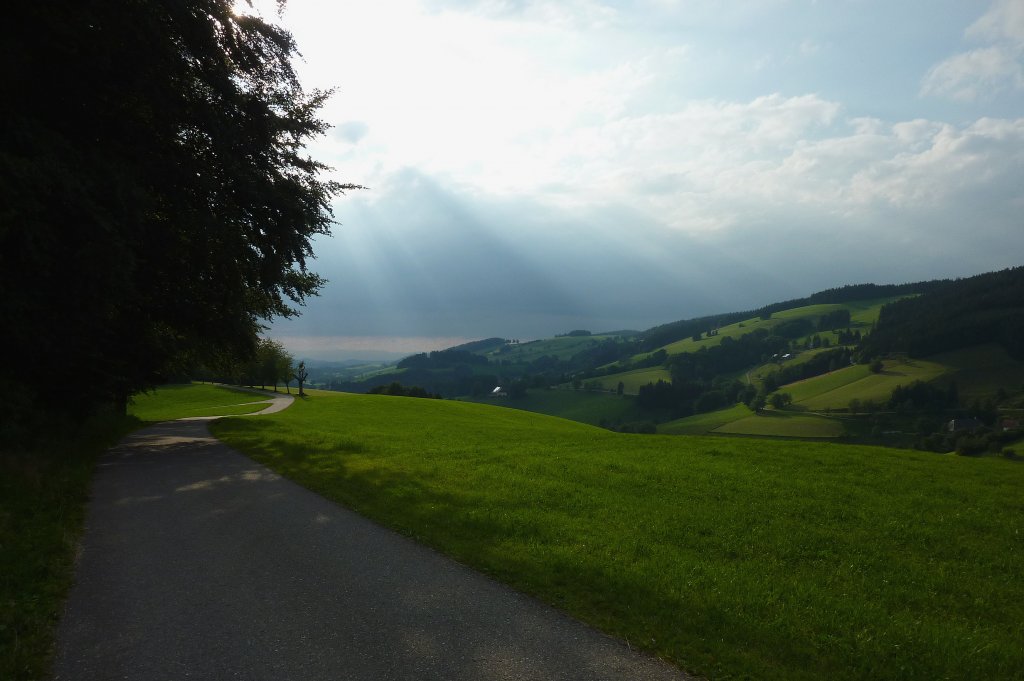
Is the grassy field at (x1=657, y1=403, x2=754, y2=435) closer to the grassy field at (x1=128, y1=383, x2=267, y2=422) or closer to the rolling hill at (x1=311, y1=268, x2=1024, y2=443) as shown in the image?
the rolling hill at (x1=311, y1=268, x2=1024, y2=443)

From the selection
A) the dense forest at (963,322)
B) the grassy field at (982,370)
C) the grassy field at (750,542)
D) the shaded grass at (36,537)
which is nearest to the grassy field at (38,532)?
the shaded grass at (36,537)

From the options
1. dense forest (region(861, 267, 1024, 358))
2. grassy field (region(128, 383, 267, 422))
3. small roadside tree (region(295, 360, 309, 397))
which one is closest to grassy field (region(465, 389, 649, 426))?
small roadside tree (region(295, 360, 309, 397))

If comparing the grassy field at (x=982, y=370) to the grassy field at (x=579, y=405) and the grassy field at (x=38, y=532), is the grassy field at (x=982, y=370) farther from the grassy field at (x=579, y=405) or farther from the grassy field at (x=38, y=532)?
the grassy field at (x=38, y=532)

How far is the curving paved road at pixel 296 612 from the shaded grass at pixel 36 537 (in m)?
0.22

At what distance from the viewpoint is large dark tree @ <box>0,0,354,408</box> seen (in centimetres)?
1220

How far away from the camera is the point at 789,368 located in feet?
519

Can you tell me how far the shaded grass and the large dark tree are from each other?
213 centimetres

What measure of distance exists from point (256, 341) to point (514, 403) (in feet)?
474

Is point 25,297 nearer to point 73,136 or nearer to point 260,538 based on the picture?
point 73,136

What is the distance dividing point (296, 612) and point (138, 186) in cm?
1268

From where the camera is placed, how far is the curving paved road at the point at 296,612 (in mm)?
5184

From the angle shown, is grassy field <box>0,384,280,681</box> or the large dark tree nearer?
grassy field <box>0,384,280,681</box>

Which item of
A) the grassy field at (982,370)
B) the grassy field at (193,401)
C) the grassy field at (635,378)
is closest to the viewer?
the grassy field at (193,401)

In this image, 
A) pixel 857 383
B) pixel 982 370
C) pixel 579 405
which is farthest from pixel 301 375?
pixel 982 370
